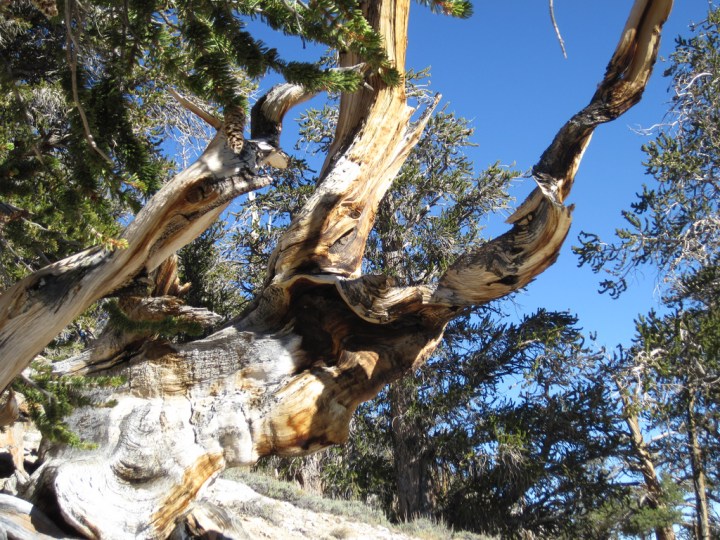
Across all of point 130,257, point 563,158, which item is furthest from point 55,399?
point 563,158

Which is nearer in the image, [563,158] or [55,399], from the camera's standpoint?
[55,399]

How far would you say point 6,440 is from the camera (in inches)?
212

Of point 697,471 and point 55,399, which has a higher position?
point 697,471

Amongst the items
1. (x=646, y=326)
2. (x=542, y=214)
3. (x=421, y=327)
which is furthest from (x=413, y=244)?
(x=542, y=214)

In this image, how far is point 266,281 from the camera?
460 cm

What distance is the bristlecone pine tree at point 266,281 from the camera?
2.28m

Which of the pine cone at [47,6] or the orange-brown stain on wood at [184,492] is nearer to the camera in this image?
the pine cone at [47,6]

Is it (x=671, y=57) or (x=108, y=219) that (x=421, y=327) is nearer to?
(x=108, y=219)

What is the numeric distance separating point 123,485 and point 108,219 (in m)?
1.71

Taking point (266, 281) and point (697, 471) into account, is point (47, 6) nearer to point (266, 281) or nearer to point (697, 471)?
point (266, 281)

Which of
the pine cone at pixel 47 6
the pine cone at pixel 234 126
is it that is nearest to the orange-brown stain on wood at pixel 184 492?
the pine cone at pixel 234 126

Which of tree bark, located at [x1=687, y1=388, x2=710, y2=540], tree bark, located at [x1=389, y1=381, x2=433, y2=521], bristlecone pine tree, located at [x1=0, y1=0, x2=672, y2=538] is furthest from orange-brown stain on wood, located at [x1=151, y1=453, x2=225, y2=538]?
tree bark, located at [x1=687, y1=388, x2=710, y2=540]

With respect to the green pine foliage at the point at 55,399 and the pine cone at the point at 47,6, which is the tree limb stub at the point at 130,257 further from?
the pine cone at the point at 47,6

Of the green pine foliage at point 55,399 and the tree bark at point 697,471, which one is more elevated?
the tree bark at point 697,471
